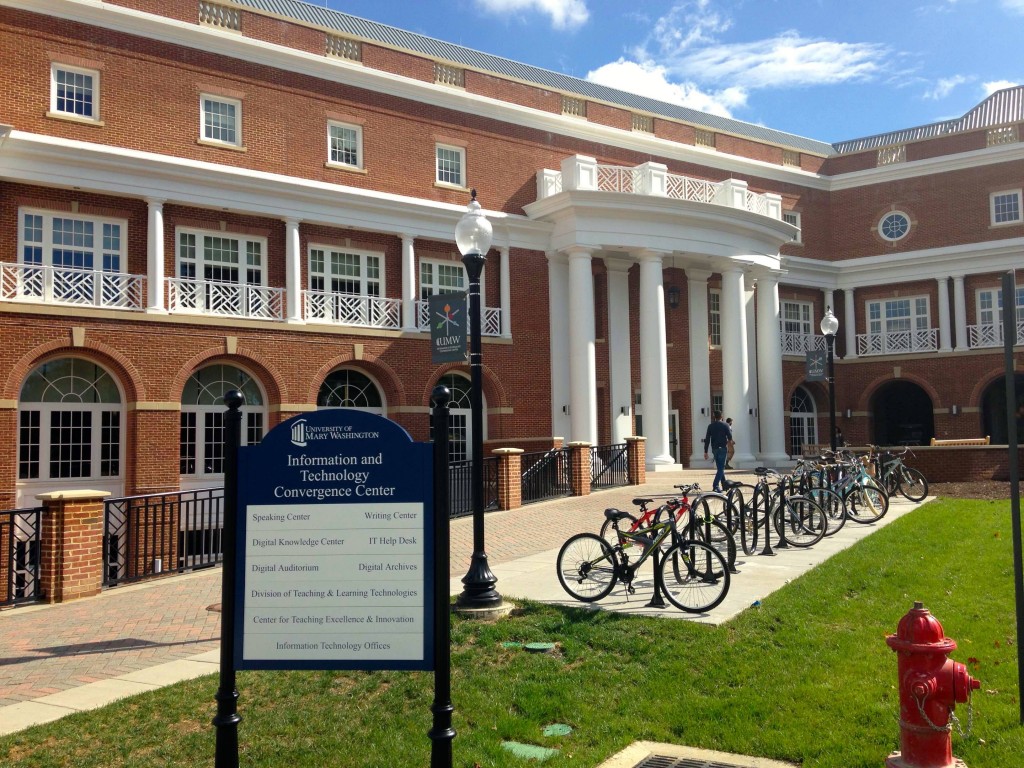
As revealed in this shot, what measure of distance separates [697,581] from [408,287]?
62.1 ft

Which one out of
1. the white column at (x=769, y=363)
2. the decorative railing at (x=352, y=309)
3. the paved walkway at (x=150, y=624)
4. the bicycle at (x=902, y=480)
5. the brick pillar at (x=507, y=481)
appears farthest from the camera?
the white column at (x=769, y=363)

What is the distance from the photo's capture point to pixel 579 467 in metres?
22.1

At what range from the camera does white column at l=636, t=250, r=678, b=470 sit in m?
28.3

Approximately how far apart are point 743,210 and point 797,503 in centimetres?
1854

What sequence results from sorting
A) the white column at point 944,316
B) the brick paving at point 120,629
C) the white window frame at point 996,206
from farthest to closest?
the white column at point 944,316
the white window frame at point 996,206
the brick paving at point 120,629

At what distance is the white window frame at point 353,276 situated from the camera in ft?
84.1

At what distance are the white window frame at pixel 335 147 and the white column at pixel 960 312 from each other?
83.8ft

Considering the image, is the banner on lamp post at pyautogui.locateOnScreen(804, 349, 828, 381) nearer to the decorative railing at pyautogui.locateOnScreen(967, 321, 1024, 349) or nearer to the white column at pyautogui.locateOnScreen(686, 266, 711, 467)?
the white column at pyautogui.locateOnScreen(686, 266, 711, 467)

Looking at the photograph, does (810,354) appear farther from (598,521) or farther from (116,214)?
(116,214)

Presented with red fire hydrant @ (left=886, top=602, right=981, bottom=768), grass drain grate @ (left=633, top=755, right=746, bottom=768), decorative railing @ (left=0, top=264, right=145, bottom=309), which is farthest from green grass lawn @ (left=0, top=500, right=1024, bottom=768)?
decorative railing @ (left=0, top=264, right=145, bottom=309)

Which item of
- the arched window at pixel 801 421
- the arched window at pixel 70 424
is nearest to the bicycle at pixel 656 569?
the arched window at pixel 70 424

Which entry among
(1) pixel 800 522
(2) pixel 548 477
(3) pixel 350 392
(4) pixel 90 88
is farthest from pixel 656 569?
(4) pixel 90 88

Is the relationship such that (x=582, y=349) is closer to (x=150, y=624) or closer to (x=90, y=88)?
(x=90, y=88)

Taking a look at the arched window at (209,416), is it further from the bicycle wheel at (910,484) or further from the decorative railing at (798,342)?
the decorative railing at (798,342)
